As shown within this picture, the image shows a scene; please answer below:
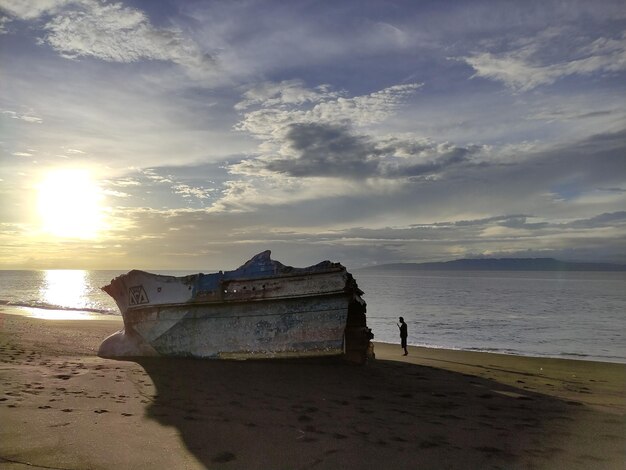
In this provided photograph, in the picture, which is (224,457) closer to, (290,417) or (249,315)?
(290,417)

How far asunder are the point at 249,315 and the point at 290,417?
208 inches

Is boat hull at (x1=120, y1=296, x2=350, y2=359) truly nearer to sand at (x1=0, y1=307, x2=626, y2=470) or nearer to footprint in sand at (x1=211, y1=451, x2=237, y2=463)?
sand at (x1=0, y1=307, x2=626, y2=470)

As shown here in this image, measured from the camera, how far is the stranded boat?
39.1 ft

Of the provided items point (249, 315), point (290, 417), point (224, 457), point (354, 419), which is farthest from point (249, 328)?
point (224, 457)

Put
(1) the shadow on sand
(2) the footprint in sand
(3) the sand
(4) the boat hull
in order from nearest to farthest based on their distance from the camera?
1. (2) the footprint in sand
2. (3) the sand
3. (1) the shadow on sand
4. (4) the boat hull

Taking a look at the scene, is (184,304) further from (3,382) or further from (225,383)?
(3,382)

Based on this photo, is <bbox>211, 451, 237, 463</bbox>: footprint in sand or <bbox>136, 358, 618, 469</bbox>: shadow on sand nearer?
<bbox>211, 451, 237, 463</bbox>: footprint in sand

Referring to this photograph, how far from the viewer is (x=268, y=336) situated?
40.5 ft

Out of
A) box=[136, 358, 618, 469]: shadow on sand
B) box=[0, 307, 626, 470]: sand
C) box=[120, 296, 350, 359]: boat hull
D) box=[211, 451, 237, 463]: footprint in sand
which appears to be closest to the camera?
box=[211, 451, 237, 463]: footprint in sand

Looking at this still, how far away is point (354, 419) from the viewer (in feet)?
25.0

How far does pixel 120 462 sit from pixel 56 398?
10.9 ft

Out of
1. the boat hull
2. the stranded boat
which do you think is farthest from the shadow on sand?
the stranded boat

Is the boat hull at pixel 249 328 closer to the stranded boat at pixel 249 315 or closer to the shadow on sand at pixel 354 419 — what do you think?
the stranded boat at pixel 249 315

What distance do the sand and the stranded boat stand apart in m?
0.53
